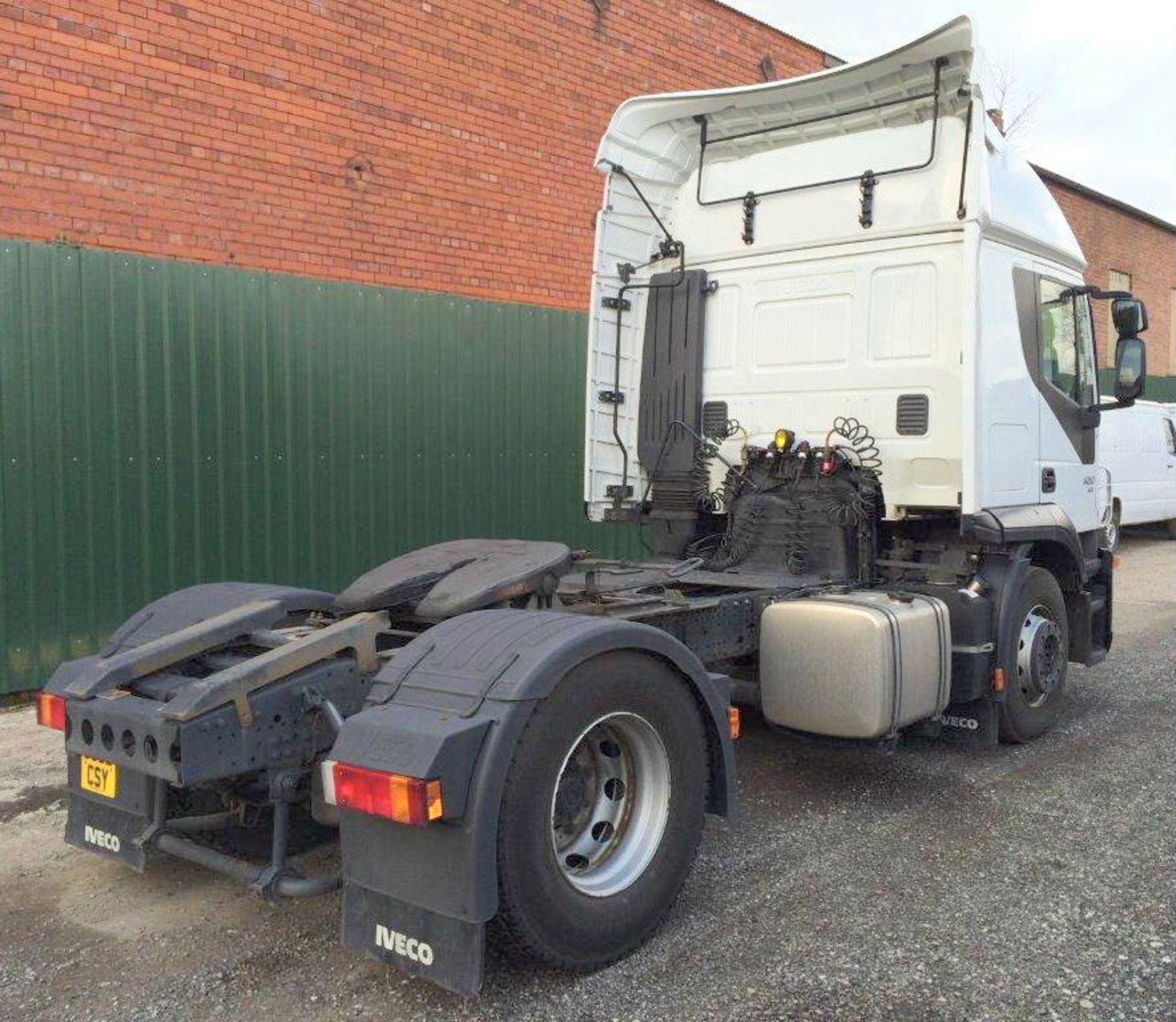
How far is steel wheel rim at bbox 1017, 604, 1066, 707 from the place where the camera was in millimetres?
5918

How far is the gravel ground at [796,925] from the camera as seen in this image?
3.30m

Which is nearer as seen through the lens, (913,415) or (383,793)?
(383,793)

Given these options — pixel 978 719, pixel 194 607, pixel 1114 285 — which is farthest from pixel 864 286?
pixel 1114 285

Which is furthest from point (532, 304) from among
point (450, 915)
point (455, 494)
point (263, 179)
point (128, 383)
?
point (450, 915)

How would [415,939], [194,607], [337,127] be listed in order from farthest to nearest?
[337,127]
[194,607]
[415,939]

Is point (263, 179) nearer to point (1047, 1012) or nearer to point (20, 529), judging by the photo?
point (20, 529)

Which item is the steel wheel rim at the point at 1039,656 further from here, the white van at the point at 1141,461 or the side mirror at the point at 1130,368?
the white van at the point at 1141,461

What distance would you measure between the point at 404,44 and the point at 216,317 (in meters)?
3.04

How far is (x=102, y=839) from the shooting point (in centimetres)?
387

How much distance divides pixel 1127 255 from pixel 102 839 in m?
23.4

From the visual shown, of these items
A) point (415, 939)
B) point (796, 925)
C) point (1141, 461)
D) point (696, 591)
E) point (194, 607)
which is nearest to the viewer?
point (415, 939)

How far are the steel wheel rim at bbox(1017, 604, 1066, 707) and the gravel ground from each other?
522 mm

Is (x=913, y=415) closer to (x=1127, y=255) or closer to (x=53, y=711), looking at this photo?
(x=53, y=711)

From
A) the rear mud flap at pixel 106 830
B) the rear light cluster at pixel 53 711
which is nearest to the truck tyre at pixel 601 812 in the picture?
the rear mud flap at pixel 106 830
